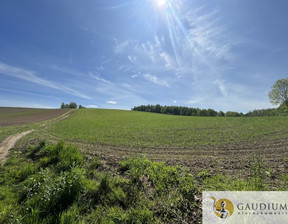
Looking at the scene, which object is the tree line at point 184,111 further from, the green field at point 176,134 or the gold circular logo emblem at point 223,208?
the gold circular logo emblem at point 223,208

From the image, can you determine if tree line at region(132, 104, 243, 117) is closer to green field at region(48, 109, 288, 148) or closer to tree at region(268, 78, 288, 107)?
tree at region(268, 78, 288, 107)

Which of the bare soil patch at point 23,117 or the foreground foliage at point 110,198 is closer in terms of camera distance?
the foreground foliage at point 110,198

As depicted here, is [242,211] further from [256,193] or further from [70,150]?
[70,150]

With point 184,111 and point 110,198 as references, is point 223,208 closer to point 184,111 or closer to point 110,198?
point 110,198

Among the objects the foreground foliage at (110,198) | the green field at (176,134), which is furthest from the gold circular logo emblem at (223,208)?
the green field at (176,134)

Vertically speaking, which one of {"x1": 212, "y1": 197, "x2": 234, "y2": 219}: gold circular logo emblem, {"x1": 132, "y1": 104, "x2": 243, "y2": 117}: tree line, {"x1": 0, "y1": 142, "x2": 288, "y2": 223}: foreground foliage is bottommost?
{"x1": 0, "y1": 142, "x2": 288, "y2": 223}: foreground foliage

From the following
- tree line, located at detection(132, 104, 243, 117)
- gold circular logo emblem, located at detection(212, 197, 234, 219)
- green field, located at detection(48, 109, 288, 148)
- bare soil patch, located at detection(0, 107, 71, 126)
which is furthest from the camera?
tree line, located at detection(132, 104, 243, 117)

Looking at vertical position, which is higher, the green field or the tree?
the tree

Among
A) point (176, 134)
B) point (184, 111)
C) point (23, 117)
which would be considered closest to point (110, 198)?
point (176, 134)

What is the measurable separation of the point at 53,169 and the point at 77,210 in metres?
2.87

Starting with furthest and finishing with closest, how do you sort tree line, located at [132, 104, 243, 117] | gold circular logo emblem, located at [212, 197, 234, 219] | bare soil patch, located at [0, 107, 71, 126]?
tree line, located at [132, 104, 243, 117] → bare soil patch, located at [0, 107, 71, 126] → gold circular logo emblem, located at [212, 197, 234, 219]

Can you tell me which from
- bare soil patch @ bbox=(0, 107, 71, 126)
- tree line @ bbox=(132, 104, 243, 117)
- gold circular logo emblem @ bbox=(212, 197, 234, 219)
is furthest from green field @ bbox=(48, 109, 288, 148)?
tree line @ bbox=(132, 104, 243, 117)

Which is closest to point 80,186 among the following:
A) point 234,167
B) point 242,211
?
point 242,211

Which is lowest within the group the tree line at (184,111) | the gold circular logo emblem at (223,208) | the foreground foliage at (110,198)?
the foreground foliage at (110,198)
